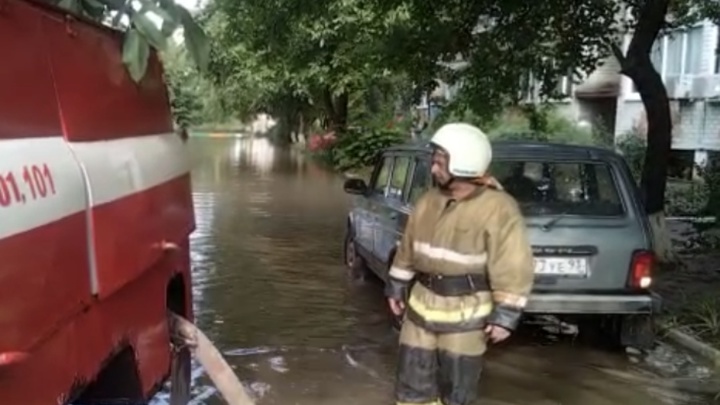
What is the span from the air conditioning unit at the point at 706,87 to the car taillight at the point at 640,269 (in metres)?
19.1

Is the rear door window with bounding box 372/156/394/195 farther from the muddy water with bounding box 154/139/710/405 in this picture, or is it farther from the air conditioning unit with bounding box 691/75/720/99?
the air conditioning unit with bounding box 691/75/720/99

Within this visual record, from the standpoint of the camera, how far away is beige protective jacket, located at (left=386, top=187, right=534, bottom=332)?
463cm

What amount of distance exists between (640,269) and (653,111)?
16.3 ft

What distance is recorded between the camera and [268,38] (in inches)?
582

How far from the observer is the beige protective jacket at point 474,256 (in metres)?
4.63

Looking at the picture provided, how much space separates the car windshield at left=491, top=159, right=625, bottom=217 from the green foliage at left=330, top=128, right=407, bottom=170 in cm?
2392

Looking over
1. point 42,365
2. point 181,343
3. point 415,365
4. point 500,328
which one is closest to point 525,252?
point 500,328

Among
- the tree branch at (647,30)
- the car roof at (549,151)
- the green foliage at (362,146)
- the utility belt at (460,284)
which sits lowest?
the green foliage at (362,146)

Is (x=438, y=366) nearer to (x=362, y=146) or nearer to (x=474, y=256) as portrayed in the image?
(x=474, y=256)

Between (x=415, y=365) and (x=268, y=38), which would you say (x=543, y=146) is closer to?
(x=415, y=365)

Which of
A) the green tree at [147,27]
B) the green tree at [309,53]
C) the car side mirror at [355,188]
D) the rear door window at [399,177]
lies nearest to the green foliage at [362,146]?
the green tree at [309,53]

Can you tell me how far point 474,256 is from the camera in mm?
4734

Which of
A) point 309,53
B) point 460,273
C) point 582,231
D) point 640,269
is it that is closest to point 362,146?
point 309,53

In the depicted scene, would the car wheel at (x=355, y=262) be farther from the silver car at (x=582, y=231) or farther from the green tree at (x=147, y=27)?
the green tree at (x=147, y=27)
